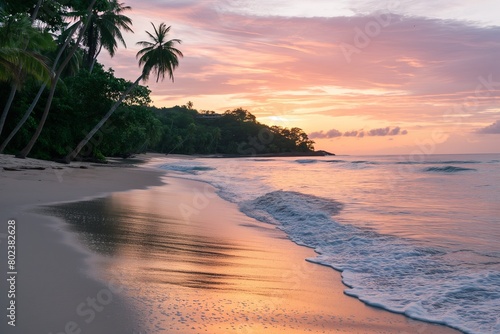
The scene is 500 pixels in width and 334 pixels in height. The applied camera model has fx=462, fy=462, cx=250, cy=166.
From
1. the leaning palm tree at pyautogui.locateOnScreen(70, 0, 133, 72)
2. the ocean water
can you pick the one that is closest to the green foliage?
the leaning palm tree at pyautogui.locateOnScreen(70, 0, 133, 72)

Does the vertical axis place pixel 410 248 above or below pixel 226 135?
below

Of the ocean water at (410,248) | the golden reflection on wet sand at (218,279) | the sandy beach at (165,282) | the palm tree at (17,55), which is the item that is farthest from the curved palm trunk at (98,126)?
the sandy beach at (165,282)

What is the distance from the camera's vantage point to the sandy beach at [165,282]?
3410mm

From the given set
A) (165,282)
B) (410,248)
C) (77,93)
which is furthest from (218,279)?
(77,93)

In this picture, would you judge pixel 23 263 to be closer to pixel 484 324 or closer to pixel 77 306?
pixel 77 306

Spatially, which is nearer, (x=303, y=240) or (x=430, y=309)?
(x=430, y=309)

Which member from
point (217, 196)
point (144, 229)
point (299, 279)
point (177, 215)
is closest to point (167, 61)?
point (217, 196)

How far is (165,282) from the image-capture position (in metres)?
4.41

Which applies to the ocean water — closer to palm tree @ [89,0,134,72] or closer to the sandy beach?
the sandy beach

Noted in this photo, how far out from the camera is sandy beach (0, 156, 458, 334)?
11.2 ft

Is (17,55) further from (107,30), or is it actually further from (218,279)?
(107,30)

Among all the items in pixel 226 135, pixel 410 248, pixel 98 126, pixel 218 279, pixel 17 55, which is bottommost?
pixel 218 279

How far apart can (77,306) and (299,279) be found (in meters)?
2.57

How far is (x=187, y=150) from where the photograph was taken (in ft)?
333
